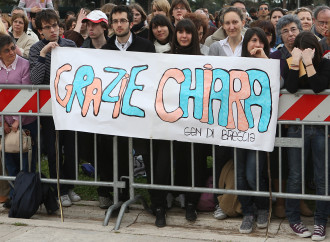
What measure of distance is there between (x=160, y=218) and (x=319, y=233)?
1.66 meters

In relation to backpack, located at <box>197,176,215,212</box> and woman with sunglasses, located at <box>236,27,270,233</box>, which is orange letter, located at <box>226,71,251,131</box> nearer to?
woman with sunglasses, located at <box>236,27,270,233</box>

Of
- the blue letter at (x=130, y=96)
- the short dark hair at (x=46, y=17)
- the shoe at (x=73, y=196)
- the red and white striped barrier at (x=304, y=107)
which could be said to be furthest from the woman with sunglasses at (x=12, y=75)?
the red and white striped barrier at (x=304, y=107)

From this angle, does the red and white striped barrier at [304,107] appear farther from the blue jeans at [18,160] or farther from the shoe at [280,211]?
the blue jeans at [18,160]

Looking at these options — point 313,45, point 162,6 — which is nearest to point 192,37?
point 313,45

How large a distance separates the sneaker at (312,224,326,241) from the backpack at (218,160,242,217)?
2.93 ft

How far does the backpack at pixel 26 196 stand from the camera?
6805 millimetres

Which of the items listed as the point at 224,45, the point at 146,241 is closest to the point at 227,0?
the point at 224,45

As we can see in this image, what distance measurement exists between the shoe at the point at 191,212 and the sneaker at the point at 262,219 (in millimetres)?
687

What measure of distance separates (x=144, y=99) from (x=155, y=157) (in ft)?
2.59

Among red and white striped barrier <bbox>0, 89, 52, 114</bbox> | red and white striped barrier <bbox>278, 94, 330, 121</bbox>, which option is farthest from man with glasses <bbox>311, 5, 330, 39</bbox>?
red and white striped barrier <bbox>0, 89, 52, 114</bbox>

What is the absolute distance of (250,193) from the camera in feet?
20.7

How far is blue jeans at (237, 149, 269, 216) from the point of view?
6.37m

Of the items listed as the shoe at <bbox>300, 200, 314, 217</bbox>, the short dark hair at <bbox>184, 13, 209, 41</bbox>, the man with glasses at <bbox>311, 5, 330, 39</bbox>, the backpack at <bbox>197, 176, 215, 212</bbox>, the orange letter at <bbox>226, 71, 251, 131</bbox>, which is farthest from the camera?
the man with glasses at <bbox>311, 5, 330, 39</bbox>

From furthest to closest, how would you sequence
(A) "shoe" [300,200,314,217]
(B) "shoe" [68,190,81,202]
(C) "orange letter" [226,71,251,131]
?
1. (B) "shoe" [68,190,81,202]
2. (A) "shoe" [300,200,314,217]
3. (C) "orange letter" [226,71,251,131]
